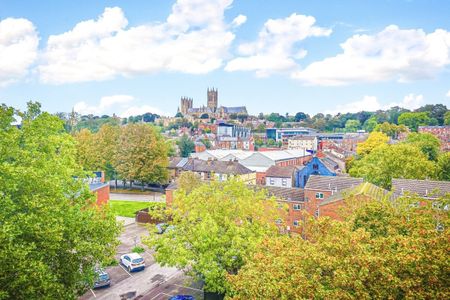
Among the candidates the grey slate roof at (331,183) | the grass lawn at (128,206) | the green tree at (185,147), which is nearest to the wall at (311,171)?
the grey slate roof at (331,183)

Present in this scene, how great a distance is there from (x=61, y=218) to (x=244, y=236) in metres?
10.5

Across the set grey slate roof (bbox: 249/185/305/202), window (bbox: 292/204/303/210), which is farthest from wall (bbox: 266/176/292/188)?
window (bbox: 292/204/303/210)

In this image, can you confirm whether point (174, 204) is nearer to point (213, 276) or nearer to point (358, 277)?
point (213, 276)

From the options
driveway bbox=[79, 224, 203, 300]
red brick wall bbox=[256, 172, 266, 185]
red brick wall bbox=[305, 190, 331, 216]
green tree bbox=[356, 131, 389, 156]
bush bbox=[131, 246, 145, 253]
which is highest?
green tree bbox=[356, 131, 389, 156]

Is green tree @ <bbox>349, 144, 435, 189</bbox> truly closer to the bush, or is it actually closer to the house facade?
the house facade

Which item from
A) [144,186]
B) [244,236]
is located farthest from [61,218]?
[144,186]

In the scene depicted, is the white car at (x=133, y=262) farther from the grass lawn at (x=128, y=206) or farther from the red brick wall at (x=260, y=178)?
the red brick wall at (x=260, y=178)

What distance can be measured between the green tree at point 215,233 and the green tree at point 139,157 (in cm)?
3509

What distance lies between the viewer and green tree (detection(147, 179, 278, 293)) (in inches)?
738

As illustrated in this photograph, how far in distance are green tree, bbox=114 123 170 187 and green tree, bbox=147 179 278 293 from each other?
115 feet

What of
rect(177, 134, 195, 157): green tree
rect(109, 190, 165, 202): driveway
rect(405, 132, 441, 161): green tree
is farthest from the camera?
rect(177, 134, 195, 157): green tree

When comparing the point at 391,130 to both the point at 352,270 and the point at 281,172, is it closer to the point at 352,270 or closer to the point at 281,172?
the point at 281,172

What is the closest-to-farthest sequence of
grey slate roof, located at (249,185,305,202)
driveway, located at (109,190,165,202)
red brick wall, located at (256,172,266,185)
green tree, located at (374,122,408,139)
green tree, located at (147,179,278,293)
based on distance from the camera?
green tree, located at (147,179,278,293)
grey slate roof, located at (249,185,305,202)
driveway, located at (109,190,165,202)
red brick wall, located at (256,172,266,185)
green tree, located at (374,122,408,139)

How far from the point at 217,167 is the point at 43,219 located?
47.4m
